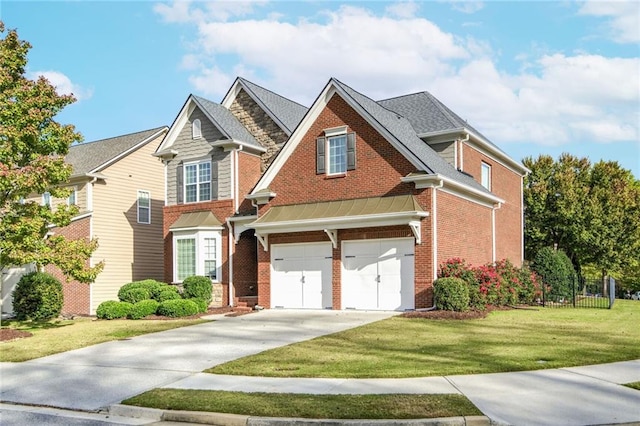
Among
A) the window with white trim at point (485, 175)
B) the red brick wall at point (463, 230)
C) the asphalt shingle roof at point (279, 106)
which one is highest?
the asphalt shingle roof at point (279, 106)

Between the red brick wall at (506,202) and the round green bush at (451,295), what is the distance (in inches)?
311

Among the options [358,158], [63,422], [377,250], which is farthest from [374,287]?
[63,422]

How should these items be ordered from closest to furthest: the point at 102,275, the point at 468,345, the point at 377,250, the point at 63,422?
1. the point at 63,422
2. the point at 468,345
3. the point at 377,250
4. the point at 102,275

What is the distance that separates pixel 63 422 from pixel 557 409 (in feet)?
23.5

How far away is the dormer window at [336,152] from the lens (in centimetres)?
2328

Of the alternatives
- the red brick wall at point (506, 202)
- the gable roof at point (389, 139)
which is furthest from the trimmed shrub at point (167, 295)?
the red brick wall at point (506, 202)

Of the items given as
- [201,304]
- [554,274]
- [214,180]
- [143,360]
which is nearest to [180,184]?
[214,180]

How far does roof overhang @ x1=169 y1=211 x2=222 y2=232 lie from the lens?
1072 inches

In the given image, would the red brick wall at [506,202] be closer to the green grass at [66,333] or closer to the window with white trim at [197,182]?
the window with white trim at [197,182]

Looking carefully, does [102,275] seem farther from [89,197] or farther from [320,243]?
[320,243]

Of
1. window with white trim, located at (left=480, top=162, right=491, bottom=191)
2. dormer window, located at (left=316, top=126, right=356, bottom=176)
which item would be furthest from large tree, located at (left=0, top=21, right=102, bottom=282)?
window with white trim, located at (left=480, top=162, right=491, bottom=191)

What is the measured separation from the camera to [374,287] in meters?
22.5

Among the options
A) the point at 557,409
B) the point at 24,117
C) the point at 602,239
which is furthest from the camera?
the point at 602,239

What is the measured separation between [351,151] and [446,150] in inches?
213
